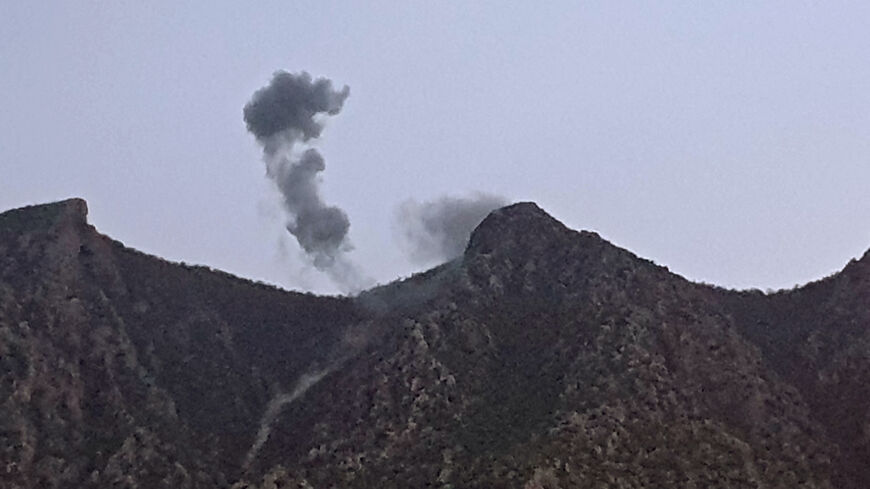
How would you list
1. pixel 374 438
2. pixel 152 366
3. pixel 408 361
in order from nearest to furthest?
pixel 374 438, pixel 408 361, pixel 152 366

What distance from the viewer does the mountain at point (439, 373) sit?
89875 mm

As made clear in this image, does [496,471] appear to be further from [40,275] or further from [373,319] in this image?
[40,275]

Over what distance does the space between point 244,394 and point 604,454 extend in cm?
4406

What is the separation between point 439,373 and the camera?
101562mm

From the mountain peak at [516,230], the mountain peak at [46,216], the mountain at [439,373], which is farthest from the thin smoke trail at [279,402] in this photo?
the mountain peak at [46,216]

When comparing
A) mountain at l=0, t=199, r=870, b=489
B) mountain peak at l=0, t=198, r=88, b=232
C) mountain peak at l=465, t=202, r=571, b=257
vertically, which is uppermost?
mountain peak at l=0, t=198, r=88, b=232

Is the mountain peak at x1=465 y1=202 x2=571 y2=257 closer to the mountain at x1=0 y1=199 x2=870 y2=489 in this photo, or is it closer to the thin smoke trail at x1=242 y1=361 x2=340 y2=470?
the mountain at x1=0 y1=199 x2=870 y2=489

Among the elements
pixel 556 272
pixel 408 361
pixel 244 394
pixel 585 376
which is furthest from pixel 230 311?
pixel 585 376

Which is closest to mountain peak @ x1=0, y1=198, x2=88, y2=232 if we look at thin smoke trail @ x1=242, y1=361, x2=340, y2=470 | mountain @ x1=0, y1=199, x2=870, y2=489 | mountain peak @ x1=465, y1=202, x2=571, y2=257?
mountain @ x1=0, y1=199, x2=870, y2=489

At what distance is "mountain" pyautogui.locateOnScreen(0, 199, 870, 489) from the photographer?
89875mm

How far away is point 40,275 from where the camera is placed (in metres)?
115

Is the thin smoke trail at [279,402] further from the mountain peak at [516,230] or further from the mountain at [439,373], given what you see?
the mountain peak at [516,230]

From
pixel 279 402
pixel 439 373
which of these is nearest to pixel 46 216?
pixel 279 402

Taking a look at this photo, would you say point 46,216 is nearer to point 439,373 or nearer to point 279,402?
point 279,402
